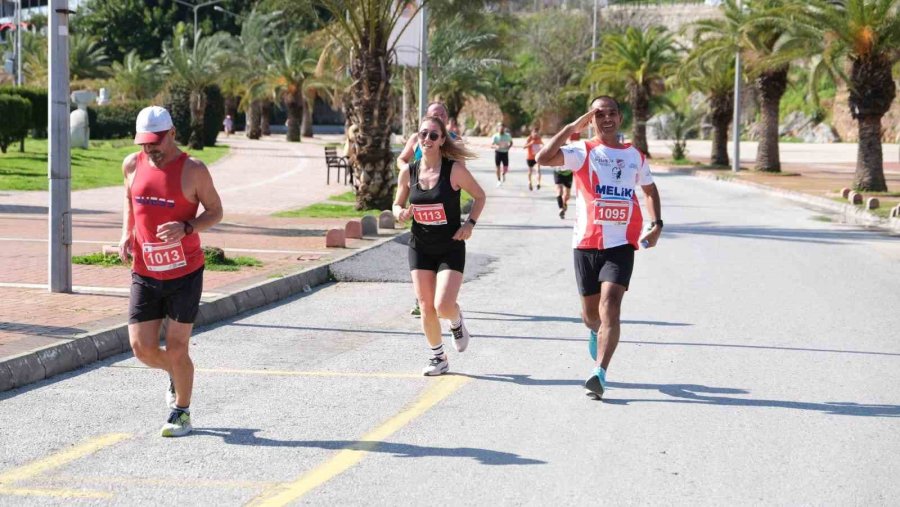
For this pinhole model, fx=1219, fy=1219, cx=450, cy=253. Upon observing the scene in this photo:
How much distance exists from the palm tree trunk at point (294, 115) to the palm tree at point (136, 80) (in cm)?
848

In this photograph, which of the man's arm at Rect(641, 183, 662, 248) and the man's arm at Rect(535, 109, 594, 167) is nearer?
the man's arm at Rect(535, 109, 594, 167)

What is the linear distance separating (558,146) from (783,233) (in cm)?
1356

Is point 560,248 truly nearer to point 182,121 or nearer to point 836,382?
point 836,382

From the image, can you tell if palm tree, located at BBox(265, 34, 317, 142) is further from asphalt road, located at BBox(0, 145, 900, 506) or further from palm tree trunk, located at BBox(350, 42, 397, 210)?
asphalt road, located at BBox(0, 145, 900, 506)

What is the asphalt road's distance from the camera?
19.0 ft

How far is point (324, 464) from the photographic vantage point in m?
6.15

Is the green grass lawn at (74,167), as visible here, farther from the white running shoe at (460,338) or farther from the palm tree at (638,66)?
the white running shoe at (460,338)

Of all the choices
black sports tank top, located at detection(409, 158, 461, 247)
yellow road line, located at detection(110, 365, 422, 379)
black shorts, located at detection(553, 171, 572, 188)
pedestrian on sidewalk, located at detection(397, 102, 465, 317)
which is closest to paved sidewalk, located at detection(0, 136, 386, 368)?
yellow road line, located at detection(110, 365, 422, 379)

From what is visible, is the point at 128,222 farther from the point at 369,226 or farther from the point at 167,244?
the point at 369,226

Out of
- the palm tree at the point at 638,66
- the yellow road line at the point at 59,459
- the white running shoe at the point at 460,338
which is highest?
the palm tree at the point at 638,66

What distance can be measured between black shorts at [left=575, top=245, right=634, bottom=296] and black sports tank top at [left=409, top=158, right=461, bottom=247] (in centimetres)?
95

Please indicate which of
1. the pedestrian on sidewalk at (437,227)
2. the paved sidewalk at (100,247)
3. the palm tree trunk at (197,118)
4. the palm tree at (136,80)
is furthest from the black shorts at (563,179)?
the palm tree at (136,80)

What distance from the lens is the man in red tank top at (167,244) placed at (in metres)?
6.58

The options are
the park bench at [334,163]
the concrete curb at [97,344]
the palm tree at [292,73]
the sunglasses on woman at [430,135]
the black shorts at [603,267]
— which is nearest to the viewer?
the black shorts at [603,267]
